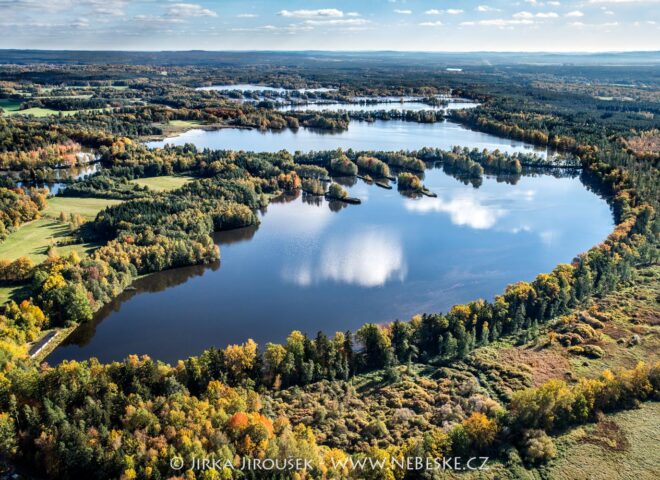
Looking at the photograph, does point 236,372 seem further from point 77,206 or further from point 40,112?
point 40,112

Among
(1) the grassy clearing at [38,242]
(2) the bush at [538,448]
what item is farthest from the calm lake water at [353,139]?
(2) the bush at [538,448]

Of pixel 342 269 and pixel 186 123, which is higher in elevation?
pixel 186 123

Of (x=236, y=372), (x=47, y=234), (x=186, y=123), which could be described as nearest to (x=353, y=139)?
(x=186, y=123)

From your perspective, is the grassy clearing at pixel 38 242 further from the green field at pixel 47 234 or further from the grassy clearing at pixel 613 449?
the grassy clearing at pixel 613 449

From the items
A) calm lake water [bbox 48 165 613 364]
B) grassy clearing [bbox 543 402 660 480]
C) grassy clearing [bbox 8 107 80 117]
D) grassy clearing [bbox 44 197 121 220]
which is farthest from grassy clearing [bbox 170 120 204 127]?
grassy clearing [bbox 543 402 660 480]

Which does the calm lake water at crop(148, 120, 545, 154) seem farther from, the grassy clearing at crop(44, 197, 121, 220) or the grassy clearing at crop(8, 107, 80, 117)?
the grassy clearing at crop(44, 197, 121, 220)

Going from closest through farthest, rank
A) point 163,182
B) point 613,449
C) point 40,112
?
1. point 613,449
2. point 163,182
3. point 40,112

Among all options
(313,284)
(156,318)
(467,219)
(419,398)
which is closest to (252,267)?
(313,284)
